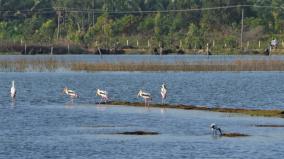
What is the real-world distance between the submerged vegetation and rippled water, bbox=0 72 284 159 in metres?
54.4

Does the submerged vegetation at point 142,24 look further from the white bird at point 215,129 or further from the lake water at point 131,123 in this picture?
the white bird at point 215,129

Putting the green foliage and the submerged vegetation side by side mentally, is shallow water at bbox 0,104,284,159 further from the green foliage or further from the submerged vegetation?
the green foliage

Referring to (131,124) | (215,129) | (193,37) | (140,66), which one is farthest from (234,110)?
(193,37)

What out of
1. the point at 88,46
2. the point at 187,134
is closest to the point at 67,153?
the point at 187,134

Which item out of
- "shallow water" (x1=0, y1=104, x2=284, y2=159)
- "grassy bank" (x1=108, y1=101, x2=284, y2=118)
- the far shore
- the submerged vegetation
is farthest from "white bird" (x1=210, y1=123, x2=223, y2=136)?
the submerged vegetation

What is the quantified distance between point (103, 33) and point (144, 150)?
321 feet

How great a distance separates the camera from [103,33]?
128 m

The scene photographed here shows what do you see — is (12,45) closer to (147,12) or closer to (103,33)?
(103,33)

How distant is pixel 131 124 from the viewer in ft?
124

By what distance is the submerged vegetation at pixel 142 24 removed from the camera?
12131 centimetres

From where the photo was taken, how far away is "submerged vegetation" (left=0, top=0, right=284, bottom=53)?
121 metres

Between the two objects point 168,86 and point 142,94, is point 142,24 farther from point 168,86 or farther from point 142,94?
point 142,94

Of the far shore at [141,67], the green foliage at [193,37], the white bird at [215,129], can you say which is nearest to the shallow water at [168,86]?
the far shore at [141,67]

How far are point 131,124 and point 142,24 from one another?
93.1 meters
